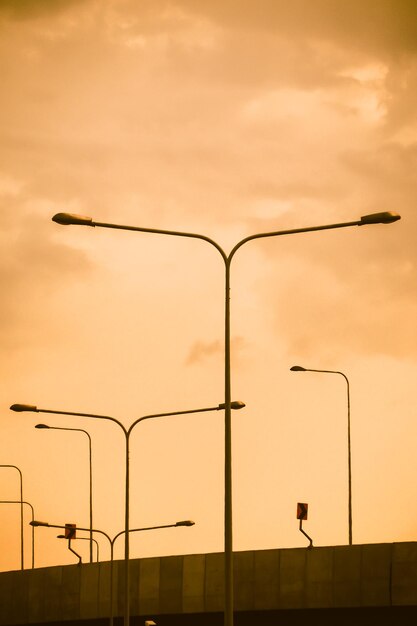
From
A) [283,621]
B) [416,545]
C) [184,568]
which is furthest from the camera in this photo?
[184,568]

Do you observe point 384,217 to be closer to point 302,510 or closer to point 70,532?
point 302,510

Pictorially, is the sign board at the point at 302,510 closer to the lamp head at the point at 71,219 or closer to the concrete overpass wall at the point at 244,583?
the concrete overpass wall at the point at 244,583

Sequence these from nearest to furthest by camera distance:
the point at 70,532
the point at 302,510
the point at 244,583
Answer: the point at 302,510, the point at 244,583, the point at 70,532

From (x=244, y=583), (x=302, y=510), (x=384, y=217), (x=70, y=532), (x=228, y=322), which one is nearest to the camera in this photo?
(x=384, y=217)

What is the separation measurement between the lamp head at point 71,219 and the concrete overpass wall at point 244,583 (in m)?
25.4

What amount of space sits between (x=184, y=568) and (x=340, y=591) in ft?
31.7

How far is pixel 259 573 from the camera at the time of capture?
54250mm

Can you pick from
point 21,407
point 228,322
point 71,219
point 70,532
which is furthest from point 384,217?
point 70,532

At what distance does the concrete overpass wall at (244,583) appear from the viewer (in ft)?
162

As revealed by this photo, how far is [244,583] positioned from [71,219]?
102 ft

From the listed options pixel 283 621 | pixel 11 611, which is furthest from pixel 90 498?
A: pixel 283 621

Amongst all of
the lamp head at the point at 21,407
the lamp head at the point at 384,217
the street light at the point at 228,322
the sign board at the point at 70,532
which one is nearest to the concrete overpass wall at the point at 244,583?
the sign board at the point at 70,532

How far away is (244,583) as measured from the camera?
Result: 180ft

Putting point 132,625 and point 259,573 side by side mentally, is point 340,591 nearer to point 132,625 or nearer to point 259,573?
point 259,573
